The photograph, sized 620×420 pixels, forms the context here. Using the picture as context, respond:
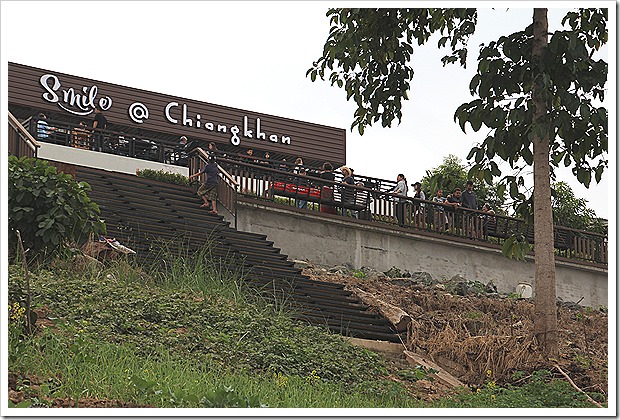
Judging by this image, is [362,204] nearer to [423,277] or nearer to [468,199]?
[423,277]

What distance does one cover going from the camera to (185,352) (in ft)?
32.1

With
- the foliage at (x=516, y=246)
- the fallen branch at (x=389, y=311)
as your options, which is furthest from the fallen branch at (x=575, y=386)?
the fallen branch at (x=389, y=311)

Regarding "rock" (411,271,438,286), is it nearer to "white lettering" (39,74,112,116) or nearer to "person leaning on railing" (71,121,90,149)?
"person leaning on railing" (71,121,90,149)

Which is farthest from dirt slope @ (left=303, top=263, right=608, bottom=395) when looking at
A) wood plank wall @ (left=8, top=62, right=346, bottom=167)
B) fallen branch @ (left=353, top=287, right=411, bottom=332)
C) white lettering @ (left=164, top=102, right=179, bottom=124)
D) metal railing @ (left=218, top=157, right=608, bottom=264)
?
white lettering @ (left=164, top=102, right=179, bottom=124)

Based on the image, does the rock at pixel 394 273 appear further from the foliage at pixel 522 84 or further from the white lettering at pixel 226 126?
the white lettering at pixel 226 126

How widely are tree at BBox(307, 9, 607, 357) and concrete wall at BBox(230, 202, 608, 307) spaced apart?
6.57 meters

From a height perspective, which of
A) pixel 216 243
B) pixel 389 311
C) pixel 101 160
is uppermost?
pixel 101 160

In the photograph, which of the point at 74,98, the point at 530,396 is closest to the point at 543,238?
the point at 530,396

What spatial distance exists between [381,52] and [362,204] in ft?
25.7

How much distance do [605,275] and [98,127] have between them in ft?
38.4

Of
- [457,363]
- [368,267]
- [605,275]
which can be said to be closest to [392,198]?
[368,267]

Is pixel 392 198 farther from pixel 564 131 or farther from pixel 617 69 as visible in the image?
pixel 617 69

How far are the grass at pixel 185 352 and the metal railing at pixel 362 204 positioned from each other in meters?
7.46

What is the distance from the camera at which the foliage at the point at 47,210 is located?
11531 mm
